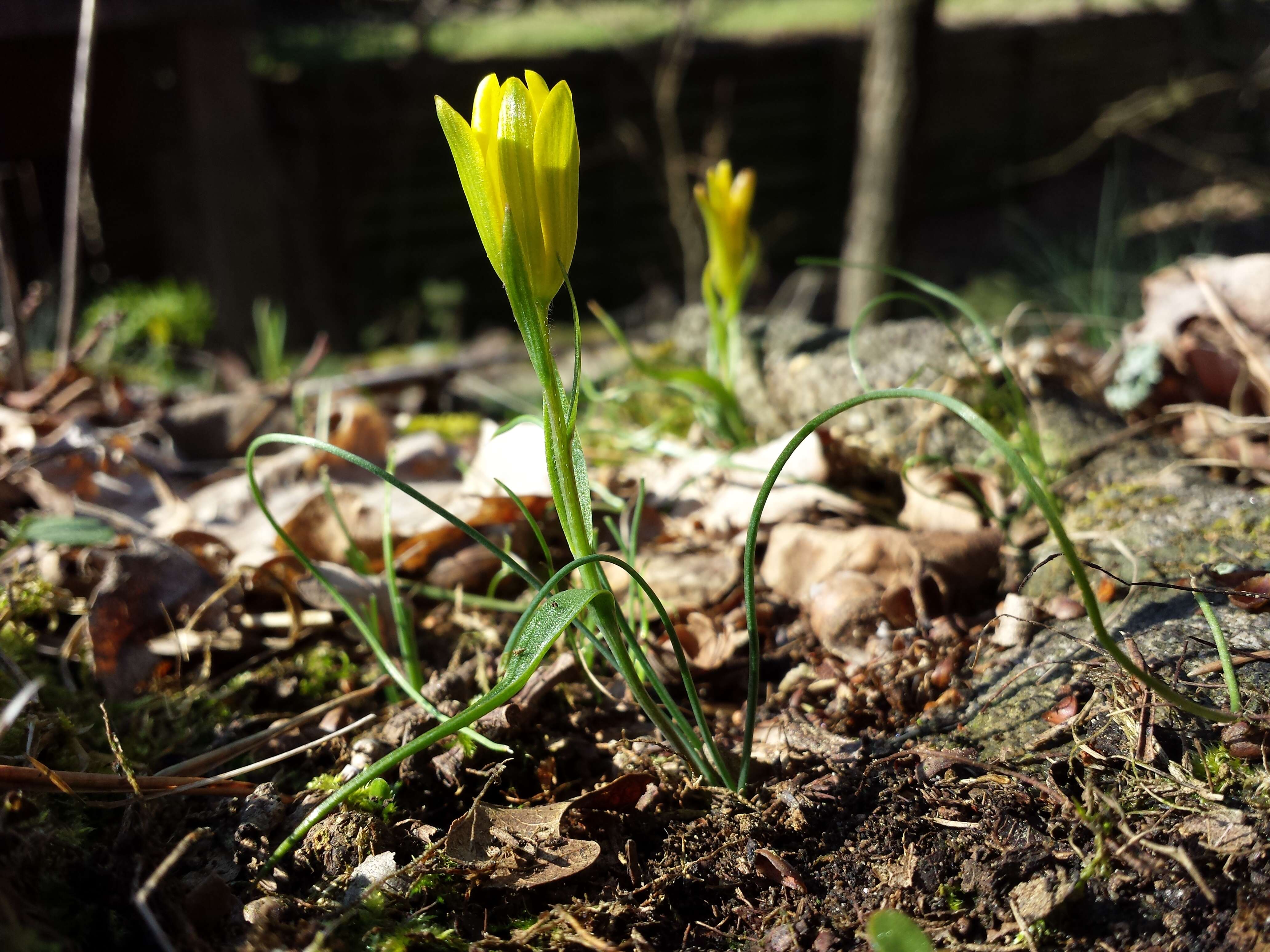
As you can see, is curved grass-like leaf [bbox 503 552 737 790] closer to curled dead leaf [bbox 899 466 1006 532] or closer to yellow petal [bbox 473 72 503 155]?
yellow petal [bbox 473 72 503 155]

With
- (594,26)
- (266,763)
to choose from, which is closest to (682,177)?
(266,763)

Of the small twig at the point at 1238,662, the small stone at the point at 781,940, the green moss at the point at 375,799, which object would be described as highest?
the small twig at the point at 1238,662

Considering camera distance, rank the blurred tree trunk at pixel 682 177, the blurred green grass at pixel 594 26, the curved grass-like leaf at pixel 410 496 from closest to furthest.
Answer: the curved grass-like leaf at pixel 410 496, the blurred tree trunk at pixel 682 177, the blurred green grass at pixel 594 26

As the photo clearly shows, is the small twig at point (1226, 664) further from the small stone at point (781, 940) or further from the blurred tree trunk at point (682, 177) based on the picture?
the blurred tree trunk at point (682, 177)

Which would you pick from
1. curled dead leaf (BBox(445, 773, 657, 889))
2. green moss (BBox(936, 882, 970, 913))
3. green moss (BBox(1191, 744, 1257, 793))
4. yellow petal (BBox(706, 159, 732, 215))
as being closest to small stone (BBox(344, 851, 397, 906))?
curled dead leaf (BBox(445, 773, 657, 889))

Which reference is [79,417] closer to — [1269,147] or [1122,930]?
[1122,930]

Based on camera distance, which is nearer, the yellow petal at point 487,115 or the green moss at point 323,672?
→ the yellow petal at point 487,115

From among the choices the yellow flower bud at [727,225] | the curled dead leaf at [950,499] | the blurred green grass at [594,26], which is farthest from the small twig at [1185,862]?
the blurred green grass at [594,26]
